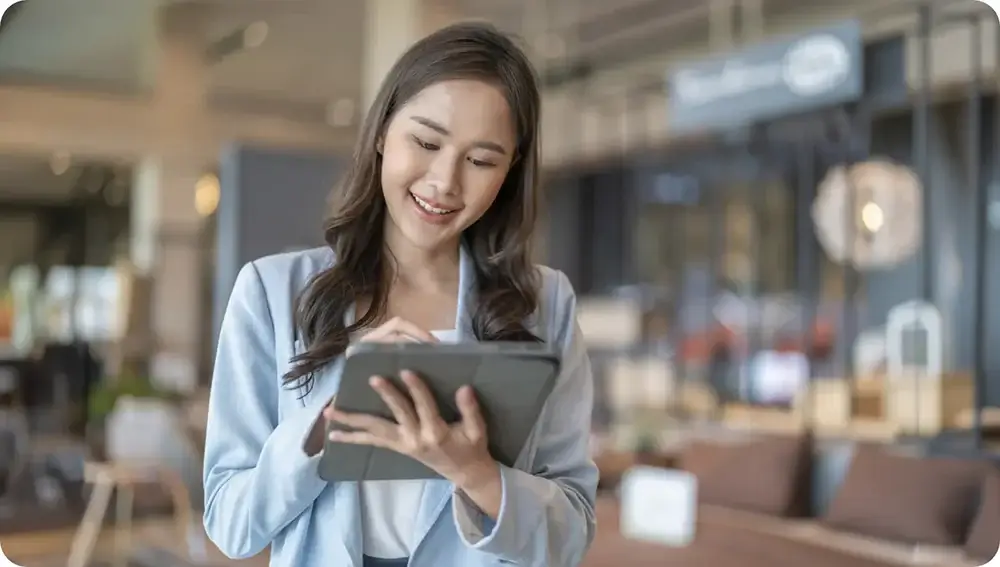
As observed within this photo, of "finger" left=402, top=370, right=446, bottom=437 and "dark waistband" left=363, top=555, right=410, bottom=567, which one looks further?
"dark waistband" left=363, top=555, right=410, bottom=567

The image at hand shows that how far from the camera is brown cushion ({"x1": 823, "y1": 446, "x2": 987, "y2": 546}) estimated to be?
144 inches

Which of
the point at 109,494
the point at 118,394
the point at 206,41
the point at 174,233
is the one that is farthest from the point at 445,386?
the point at 174,233

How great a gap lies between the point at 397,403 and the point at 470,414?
2.7 inches

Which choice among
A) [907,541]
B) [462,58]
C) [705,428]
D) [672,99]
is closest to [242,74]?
[672,99]

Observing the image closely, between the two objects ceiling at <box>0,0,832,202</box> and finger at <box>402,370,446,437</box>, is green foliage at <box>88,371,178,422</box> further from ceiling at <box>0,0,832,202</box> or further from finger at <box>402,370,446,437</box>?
finger at <box>402,370,446,437</box>

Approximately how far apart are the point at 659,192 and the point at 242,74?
4.33 metres

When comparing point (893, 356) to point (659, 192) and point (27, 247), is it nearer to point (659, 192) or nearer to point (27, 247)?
point (659, 192)

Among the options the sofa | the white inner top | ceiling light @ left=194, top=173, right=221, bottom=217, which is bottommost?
the sofa

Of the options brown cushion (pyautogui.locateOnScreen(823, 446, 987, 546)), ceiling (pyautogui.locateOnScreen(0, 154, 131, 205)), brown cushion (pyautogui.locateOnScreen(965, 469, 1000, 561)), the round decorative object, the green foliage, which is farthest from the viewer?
ceiling (pyautogui.locateOnScreen(0, 154, 131, 205))

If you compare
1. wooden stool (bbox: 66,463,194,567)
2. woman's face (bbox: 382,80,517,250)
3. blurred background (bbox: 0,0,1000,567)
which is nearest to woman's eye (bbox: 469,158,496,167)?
woman's face (bbox: 382,80,517,250)

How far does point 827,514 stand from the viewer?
410 cm

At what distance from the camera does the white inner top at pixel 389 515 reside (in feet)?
3.43

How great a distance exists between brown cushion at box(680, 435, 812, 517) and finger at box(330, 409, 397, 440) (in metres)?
3.77

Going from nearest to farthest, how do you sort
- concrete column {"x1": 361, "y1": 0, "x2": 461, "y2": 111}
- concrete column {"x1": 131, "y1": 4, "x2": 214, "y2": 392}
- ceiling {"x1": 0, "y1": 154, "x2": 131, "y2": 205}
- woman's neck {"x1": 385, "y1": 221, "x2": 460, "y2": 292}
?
woman's neck {"x1": 385, "y1": 221, "x2": 460, "y2": 292}, concrete column {"x1": 361, "y1": 0, "x2": 461, "y2": 111}, concrete column {"x1": 131, "y1": 4, "x2": 214, "y2": 392}, ceiling {"x1": 0, "y1": 154, "x2": 131, "y2": 205}
